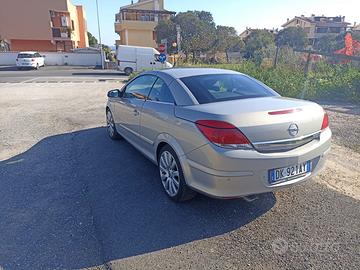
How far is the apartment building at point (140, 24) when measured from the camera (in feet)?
146

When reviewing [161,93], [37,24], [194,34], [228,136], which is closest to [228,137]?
[228,136]

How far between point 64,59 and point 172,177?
39007mm

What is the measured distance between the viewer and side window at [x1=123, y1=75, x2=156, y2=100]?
13.6ft

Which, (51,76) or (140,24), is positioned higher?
(140,24)

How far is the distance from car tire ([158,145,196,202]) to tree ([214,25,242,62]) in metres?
37.0

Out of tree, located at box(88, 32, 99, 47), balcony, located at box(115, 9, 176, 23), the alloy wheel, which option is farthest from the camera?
tree, located at box(88, 32, 99, 47)

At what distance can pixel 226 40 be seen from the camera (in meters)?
40.8

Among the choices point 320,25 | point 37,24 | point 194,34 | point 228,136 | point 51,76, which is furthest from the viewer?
point 320,25

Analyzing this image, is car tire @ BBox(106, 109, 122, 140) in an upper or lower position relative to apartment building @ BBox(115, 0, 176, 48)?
lower

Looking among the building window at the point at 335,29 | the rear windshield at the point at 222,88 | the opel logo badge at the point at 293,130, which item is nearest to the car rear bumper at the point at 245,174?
the opel logo badge at the point at 293,130

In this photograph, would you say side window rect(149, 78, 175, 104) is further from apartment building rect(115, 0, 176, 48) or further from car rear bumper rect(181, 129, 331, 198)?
apartment building rect(115, 0, 176, 48)

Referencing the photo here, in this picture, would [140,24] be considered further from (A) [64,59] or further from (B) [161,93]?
(B) [161,93]

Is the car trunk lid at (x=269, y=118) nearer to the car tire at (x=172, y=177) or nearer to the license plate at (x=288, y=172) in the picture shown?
the license plate at (x=288, y=172)

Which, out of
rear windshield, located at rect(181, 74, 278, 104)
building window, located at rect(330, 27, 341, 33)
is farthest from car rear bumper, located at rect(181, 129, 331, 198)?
building window, located at rect(330, 27, 341, 33)
